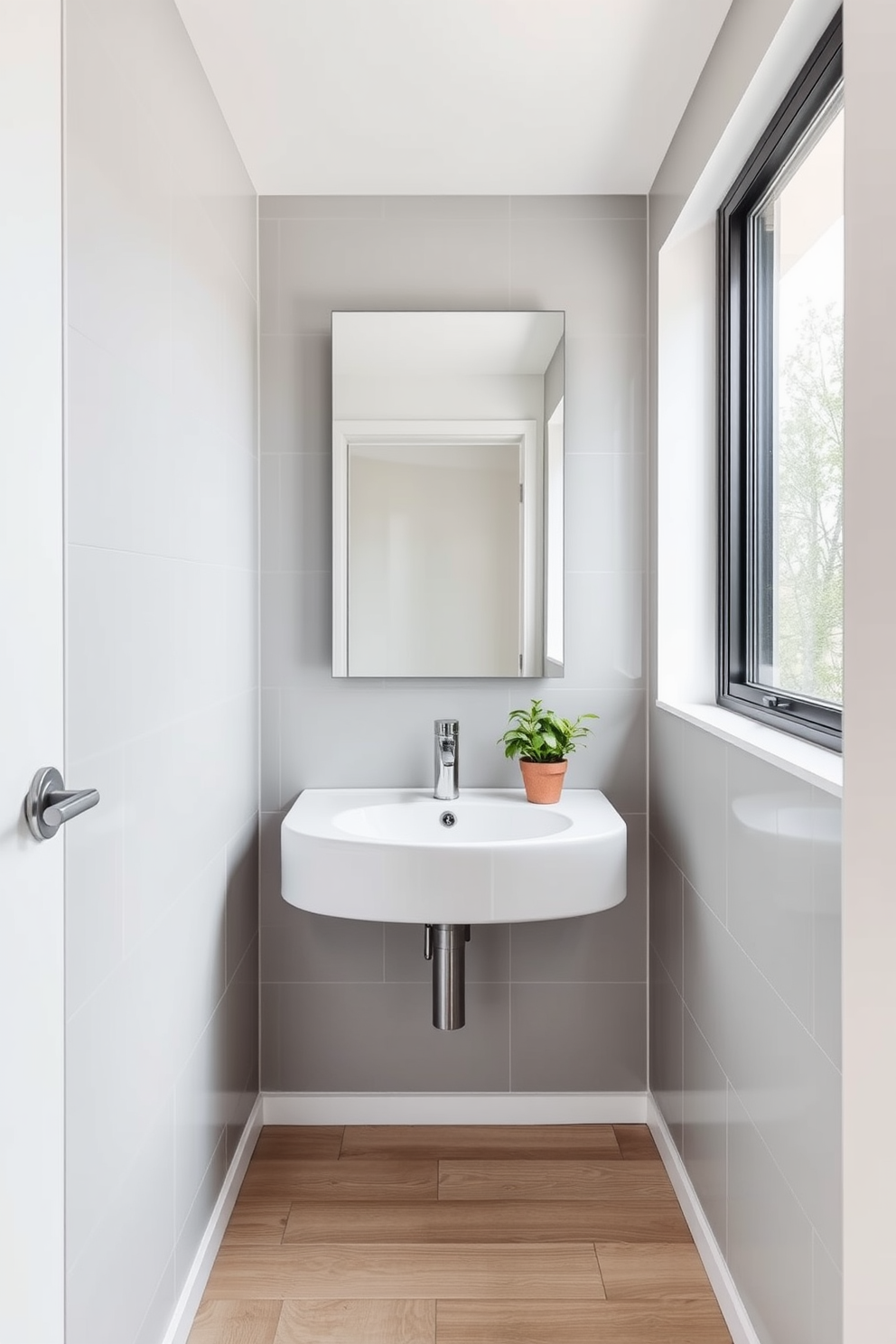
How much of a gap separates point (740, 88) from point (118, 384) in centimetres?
111

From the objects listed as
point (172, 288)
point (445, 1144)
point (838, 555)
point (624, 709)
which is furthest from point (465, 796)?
point (172, 288)

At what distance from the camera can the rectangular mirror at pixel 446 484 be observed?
7.14 feet

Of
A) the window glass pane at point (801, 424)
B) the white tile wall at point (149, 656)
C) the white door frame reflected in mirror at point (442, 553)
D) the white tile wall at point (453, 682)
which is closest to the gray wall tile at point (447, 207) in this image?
the white tile wall at point (453, 682)

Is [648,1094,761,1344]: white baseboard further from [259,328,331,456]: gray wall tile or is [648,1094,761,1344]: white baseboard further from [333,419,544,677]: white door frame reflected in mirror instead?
[259,328,331,456]: gray wall tile

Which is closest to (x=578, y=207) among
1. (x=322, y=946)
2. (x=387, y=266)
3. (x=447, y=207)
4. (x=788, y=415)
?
(x=447, y=207)

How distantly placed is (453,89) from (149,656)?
4.09 feet

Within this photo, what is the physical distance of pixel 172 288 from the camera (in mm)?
1472

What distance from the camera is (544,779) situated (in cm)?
210

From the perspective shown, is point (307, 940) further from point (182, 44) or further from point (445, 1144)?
point (182, 44)

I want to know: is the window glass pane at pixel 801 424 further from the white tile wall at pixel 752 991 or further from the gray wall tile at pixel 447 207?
the gray wall tile at pixel 447 207

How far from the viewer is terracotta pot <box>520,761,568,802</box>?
2096 mm

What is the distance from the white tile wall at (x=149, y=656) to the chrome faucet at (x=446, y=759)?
461 millimetres

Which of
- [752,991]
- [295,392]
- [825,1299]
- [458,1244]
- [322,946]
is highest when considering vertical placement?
[295,392]

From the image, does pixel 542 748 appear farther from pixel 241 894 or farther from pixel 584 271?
pixel 584 271
